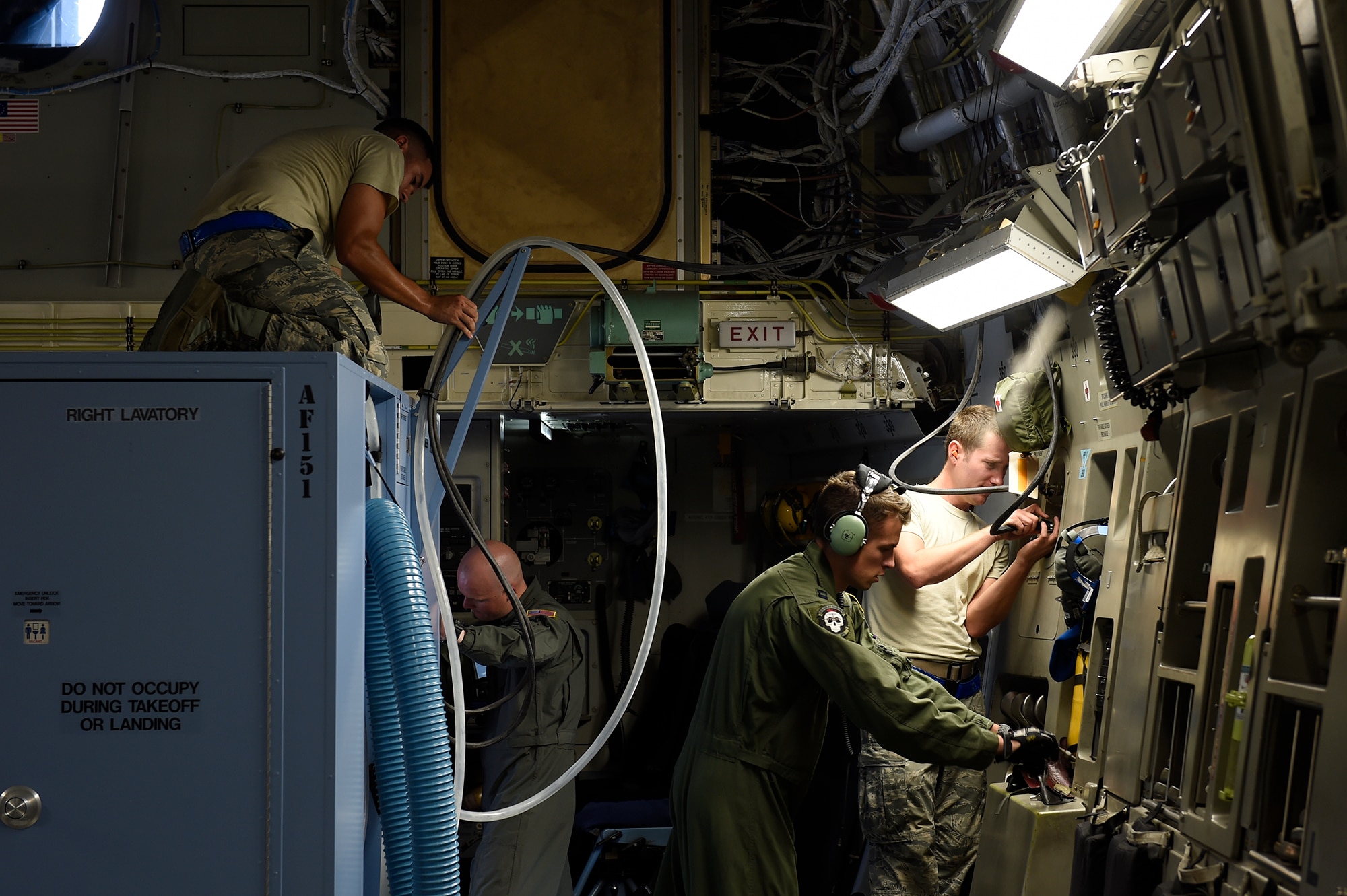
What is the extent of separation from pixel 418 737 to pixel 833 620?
1.32 m

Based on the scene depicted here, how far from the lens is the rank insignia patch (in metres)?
3.20

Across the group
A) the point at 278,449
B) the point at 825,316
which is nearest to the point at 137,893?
the point at 278,449

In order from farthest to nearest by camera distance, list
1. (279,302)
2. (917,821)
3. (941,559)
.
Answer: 1. (941,559)
2. (917,821)
3. (279,302)

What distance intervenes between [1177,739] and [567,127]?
413 cm

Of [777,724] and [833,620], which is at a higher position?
[833,620]

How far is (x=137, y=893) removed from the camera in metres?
2.18

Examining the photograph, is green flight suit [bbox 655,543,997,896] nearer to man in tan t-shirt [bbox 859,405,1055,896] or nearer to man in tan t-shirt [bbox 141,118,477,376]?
man in tan t-shirt [bbox 859,405,1055,896]

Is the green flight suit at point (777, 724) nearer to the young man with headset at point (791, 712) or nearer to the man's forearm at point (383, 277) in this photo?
the young man with headset at point (791, 712)

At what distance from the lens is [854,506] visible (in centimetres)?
351

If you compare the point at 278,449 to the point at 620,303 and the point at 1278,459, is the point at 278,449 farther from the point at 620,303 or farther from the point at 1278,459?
the point at 1278,459

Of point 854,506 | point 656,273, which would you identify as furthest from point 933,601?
point 656,273

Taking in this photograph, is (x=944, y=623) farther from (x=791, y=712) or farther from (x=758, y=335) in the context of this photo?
(x=758, y=335)

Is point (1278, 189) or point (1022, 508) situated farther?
point (1022, 508)

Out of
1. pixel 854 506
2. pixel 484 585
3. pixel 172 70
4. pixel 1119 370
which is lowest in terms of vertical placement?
pixel 484 585
